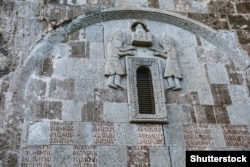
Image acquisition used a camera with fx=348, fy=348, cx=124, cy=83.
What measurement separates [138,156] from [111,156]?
46cm

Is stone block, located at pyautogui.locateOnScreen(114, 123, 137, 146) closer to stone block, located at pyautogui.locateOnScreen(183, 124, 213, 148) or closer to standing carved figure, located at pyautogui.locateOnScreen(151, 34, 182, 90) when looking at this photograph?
stone block, located at pyautogui.locateOnScreen(183, 124, 213, 148)

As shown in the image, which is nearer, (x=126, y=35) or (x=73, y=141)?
(x=73, y=141)

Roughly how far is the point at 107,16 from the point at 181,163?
346 cm

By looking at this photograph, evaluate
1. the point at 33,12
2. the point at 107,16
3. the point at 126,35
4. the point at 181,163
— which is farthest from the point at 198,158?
the point at 33,12

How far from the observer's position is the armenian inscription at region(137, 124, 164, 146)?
5988mm

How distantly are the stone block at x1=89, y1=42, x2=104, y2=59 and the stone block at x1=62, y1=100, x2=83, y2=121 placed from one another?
43.0 inches

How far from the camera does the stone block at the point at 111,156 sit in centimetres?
568

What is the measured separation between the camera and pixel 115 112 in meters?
6.22

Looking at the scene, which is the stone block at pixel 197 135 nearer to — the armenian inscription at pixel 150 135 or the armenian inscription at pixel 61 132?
the armenian inscription at pixel 150 135

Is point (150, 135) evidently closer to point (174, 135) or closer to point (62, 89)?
point (174, 135)

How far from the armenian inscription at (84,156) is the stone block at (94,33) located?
2.34 meters

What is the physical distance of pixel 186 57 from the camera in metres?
7.19

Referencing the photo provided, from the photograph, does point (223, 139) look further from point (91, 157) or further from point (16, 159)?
point (16, 159)

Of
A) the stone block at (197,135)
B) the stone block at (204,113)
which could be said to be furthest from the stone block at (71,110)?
the stone block at (204,113)
